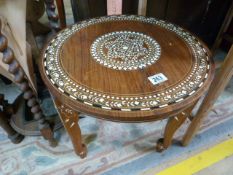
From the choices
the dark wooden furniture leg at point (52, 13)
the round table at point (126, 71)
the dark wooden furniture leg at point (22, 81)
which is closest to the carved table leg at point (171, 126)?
the round table at point (126, 71)

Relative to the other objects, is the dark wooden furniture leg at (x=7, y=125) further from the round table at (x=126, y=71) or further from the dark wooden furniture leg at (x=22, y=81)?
the round table at (x=126, y=71)

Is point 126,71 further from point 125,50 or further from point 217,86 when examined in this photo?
point 217,86

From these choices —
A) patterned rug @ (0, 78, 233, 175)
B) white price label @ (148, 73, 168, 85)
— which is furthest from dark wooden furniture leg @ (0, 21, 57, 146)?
white price label @ (148, 73, 168, 85)

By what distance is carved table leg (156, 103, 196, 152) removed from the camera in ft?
2.16

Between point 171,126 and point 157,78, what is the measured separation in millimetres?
233

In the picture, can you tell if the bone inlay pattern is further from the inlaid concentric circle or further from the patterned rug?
the patterned rug

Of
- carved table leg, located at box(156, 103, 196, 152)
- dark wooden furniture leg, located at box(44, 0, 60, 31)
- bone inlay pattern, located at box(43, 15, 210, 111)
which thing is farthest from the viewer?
dark wooden furniture leg, located at box(44, 0, 60, 31)

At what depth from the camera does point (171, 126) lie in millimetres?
736

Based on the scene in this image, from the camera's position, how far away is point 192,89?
1.86 ft

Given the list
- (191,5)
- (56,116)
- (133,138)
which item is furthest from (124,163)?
(191,5)

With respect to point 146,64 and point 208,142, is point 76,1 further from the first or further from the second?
point 208,142

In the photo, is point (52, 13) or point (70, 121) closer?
point (70, 121)

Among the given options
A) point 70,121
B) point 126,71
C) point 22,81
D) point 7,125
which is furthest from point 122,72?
point 7,125

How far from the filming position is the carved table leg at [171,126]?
2.16 feet
